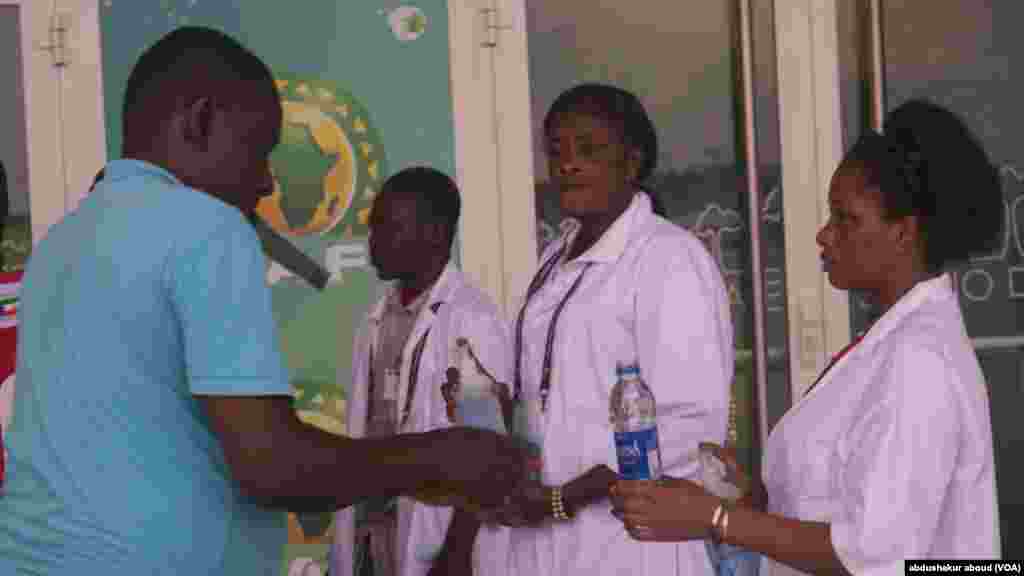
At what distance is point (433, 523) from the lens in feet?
12.3

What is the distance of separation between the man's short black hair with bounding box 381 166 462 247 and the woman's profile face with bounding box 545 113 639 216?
1003mm

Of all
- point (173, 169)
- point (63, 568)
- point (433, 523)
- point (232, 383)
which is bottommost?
point (433, 523)

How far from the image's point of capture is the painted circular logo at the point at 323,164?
495cm

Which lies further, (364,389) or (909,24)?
(909,24)

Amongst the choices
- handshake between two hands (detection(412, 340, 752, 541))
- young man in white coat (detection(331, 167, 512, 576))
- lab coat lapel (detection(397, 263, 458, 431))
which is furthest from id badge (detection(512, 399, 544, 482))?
lab coat lapel (detection(397, 263, 458, 431))

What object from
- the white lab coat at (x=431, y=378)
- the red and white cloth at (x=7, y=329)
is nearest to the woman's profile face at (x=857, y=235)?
the white lab coat at (x=431, y=378)

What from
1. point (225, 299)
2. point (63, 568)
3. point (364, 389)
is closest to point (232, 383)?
point (225, 299)

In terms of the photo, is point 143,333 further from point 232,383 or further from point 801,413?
point 801,413

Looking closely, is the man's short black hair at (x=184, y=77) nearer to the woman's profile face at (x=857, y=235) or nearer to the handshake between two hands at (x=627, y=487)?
the handshake between two hands at (x=627, y=487)

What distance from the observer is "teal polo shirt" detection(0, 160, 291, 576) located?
186cm

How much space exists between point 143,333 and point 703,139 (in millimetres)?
3508

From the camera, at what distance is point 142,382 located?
1.89m

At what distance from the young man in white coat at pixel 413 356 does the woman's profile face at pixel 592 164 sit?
0.64 metres

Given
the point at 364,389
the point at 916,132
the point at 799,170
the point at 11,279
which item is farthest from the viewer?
the point at 799,170
